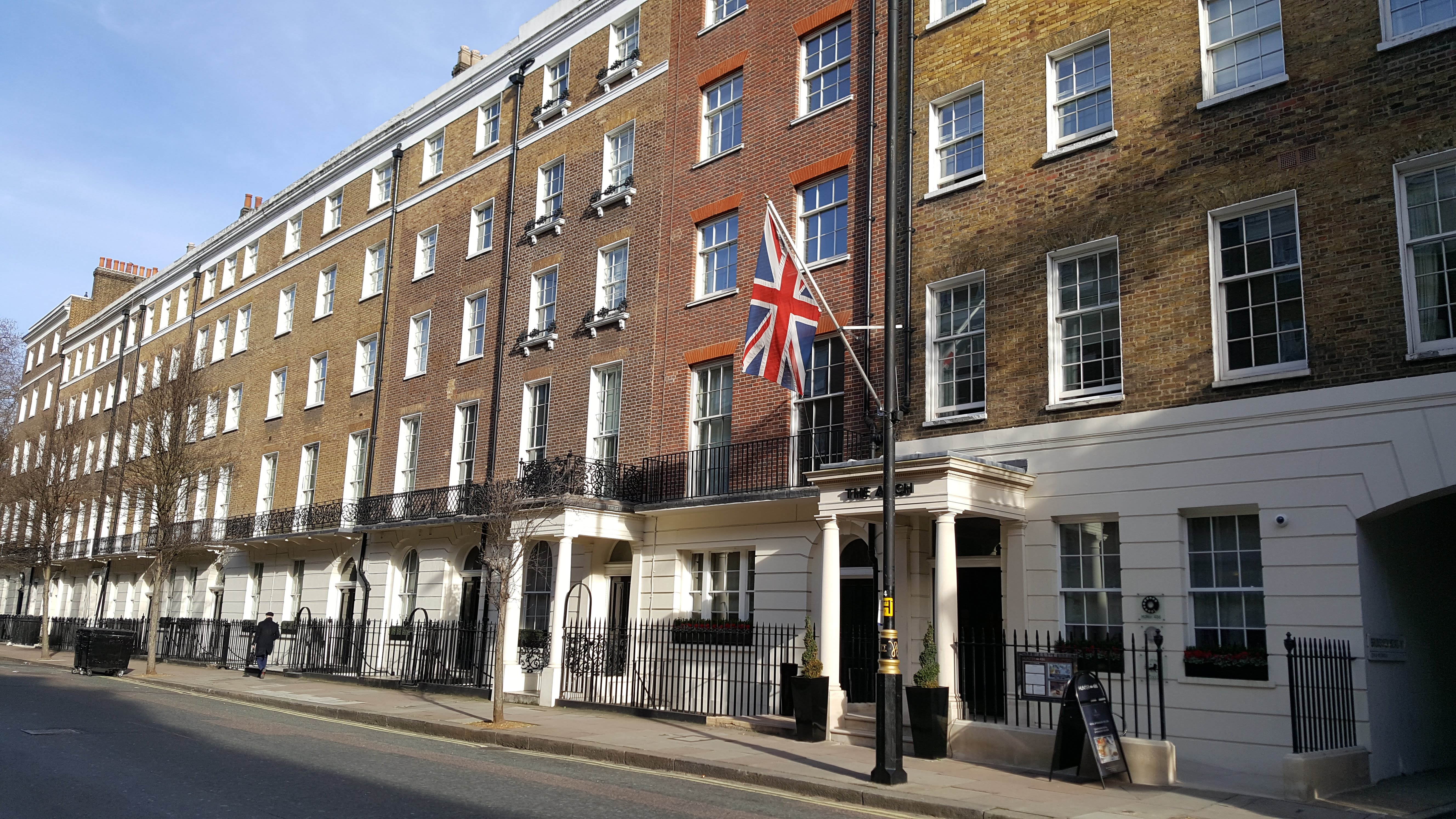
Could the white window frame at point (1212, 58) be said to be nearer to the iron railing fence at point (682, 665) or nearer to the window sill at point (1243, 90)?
the window sill at point (1243, 90)

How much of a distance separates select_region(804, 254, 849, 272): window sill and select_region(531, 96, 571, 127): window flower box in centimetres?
947

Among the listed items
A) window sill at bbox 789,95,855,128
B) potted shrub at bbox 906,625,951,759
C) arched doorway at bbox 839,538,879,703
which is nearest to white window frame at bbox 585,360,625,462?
window sill at bbox 789,95,855,128

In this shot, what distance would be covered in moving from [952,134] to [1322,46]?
553cm

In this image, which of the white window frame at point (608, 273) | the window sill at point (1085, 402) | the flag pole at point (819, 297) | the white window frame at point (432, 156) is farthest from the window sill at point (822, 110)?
the white window frame at point (432, 156)

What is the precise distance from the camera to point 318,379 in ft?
107

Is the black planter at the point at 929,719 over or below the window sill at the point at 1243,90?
below

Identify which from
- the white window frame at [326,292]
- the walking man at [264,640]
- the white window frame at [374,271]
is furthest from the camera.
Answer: the white window frame at [326,292]

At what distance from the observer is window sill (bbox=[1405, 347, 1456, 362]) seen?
11.4 m

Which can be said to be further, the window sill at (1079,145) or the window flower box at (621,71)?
the window flower box at (621,71)

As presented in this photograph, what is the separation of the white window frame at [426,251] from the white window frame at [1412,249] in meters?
22.8

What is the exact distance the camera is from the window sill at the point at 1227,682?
479 inches

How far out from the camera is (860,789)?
10.7 m

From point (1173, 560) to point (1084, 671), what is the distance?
1.86 metres

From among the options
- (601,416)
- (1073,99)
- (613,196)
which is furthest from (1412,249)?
(613,196)
